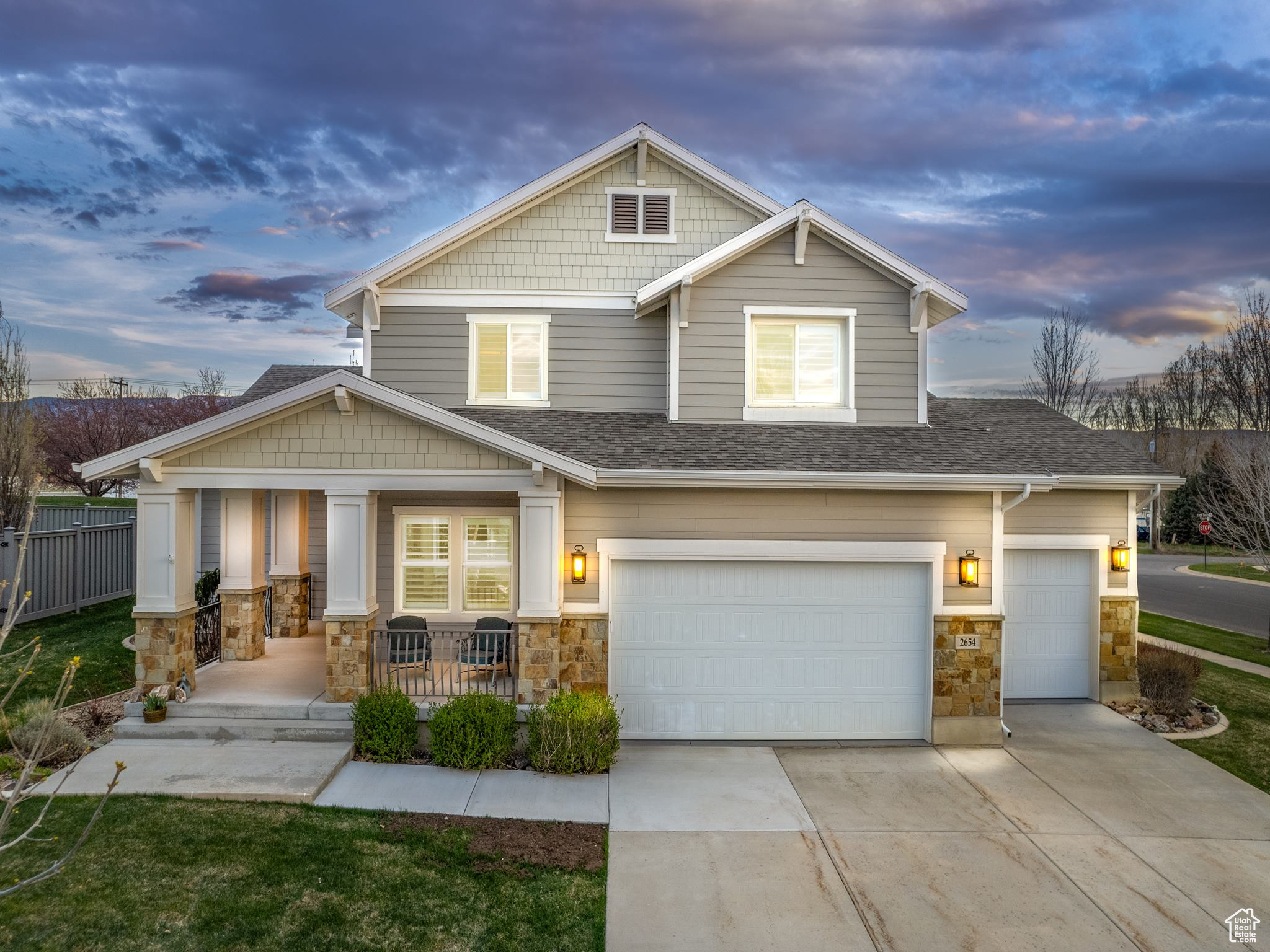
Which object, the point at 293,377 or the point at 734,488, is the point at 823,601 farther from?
the point at 293,377

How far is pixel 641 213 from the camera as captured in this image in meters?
10.7

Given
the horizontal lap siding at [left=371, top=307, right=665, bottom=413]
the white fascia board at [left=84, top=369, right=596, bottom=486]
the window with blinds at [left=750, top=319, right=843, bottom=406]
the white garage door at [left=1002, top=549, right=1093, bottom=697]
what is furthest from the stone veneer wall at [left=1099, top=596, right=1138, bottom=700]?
the white fascia board at [left=84, top=369, right=596, bottom=486]

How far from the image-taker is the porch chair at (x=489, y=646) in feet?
27.5

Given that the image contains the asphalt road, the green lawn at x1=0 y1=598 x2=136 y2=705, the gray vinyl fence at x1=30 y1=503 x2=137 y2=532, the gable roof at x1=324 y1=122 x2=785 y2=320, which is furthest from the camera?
the gray vinyl fence at x1=30 y1=503 x2=137 y2=532

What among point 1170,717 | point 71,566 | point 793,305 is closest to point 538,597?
point 793,305

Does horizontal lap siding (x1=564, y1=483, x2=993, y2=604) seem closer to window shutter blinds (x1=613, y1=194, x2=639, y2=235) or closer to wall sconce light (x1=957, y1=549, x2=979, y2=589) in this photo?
wall sconce light (x1=957, y1=549, x2=979, y2=589)

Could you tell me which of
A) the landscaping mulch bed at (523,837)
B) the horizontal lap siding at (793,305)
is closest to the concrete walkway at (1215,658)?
the horizontal lap siding at (793,305)

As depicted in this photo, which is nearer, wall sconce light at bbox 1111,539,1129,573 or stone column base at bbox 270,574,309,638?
wall sconce light at bbox 1111,539,1129,573

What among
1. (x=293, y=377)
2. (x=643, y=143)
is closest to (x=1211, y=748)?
(x=643, y=143)

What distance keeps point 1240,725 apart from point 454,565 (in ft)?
36.3

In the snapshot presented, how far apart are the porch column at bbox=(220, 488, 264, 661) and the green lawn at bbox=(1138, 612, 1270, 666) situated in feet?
56.3

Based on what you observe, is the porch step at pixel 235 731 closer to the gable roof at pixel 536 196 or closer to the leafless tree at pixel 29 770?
the leafless tree at pixel 29 770

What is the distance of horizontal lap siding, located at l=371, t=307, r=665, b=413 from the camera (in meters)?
10.4

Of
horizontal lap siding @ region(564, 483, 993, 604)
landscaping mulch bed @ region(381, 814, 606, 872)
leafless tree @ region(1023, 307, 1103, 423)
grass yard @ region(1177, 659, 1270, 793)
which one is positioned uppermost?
leafless tree @ region(1023, 307, 1103, 423)
